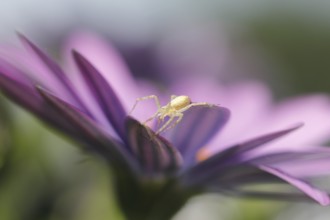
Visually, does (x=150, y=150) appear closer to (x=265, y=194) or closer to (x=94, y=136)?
(x=94, y=136)

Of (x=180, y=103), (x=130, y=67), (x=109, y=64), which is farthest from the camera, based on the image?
(x=130, y=67)

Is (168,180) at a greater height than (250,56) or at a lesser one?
greater

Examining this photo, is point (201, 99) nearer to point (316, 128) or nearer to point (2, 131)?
point (316, 128)

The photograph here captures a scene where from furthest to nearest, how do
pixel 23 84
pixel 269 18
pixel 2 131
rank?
pixel 269 18 → pixel 2 131 → pixel 23 84

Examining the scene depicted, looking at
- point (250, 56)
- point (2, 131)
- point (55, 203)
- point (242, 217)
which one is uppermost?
point (2, 131)

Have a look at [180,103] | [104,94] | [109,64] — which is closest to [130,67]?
[109,64]

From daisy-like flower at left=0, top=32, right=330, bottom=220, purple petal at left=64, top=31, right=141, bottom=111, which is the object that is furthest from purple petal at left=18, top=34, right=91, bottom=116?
purple petal at left=64, top=31, right=141, bottom=111

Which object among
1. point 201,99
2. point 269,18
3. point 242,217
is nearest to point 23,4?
point 201,99

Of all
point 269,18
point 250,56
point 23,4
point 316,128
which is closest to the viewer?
point 316,128

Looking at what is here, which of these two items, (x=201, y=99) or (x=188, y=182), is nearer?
(x=188, y=182)
